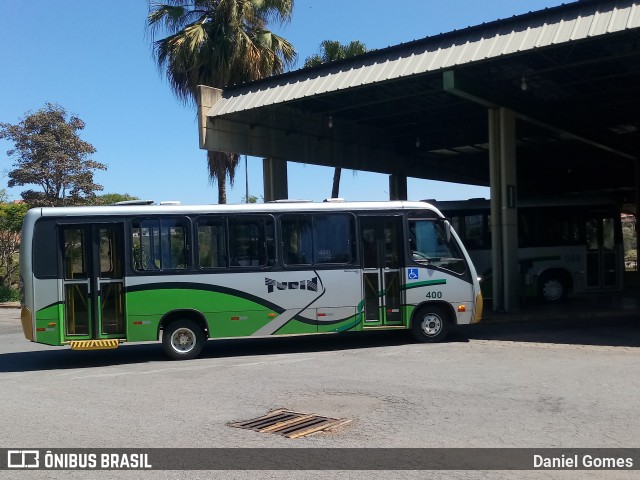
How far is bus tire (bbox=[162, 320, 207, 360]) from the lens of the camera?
12000mm

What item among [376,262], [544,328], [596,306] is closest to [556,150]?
[596,306]

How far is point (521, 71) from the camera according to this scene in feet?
53.2

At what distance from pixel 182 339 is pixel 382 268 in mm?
4149

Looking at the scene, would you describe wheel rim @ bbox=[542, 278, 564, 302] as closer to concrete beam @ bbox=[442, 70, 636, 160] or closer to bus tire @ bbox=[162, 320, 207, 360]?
concrete beam @ bbox=[442, 70, 636, 160]

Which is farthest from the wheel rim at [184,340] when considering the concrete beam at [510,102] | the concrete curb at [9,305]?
the concrete curb at [9,305]

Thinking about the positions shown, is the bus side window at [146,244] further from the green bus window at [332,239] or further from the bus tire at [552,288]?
the bus tire at [552,288]

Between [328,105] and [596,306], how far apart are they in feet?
32.5

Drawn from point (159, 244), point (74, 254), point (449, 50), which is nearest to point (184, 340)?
point (159, 244)

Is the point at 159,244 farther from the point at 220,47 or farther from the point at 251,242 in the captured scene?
the point at 220,47

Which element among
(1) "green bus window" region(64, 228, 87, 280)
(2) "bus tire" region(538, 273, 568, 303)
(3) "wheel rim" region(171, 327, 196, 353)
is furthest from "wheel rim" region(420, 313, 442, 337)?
(2) "bus tire" region(538, 273, 568, 303)

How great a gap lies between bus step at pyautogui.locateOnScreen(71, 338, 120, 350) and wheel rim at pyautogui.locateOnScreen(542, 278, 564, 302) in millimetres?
13135

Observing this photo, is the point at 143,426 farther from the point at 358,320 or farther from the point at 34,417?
the point at 358,320

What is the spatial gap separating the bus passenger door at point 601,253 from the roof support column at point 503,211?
3.93 meters

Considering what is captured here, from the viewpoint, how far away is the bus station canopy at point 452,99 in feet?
44.9
